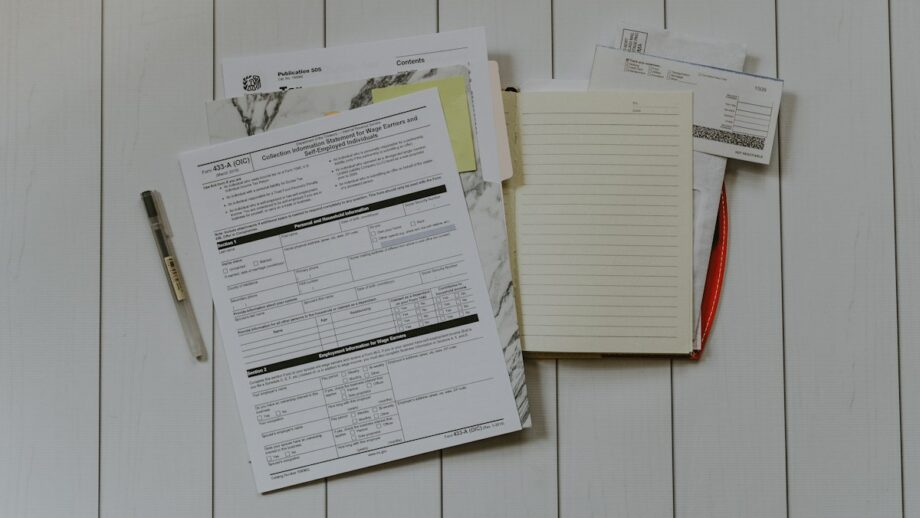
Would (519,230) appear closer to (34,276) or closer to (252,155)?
(252,155)

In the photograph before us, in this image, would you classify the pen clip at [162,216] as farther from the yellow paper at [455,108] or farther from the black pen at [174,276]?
the yellow paper at [455,108]

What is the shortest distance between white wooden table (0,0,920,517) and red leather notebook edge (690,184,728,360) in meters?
0.01

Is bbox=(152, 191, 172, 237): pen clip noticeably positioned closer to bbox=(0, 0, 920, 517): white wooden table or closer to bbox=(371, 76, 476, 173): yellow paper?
bbox=(0, 0, 920, 517): white wooden table

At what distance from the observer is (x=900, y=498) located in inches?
25.0

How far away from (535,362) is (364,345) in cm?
15

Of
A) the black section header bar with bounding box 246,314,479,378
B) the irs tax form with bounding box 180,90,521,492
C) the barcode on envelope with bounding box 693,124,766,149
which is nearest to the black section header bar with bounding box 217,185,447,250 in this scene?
the irs tax form with bounding box 180,90,521,492

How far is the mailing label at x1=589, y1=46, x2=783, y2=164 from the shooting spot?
0.61 metres

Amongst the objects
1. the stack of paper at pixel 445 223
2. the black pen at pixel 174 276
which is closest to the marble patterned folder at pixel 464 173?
the stack of paper at pixel 445 223

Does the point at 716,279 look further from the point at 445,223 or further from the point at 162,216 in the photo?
the point at 162,216

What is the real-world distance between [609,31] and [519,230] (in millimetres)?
197

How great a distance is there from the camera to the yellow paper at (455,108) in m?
0.61

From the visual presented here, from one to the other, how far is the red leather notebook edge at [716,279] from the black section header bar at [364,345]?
0.67ft

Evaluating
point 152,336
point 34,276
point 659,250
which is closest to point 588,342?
point 659,250

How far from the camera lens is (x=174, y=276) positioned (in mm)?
625
